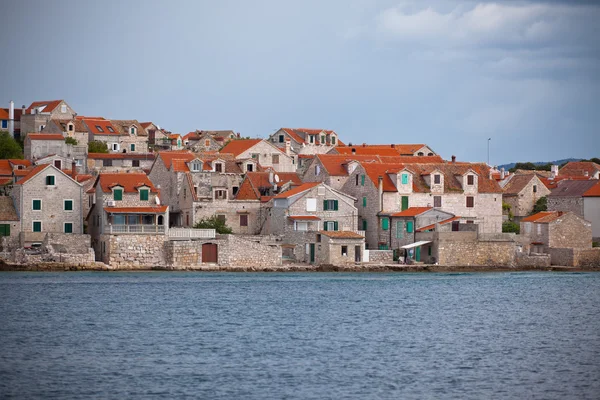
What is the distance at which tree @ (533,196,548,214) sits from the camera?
94625 millimetres

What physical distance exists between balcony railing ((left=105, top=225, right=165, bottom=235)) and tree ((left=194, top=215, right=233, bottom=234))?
5.34 m

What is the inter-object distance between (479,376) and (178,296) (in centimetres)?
2496

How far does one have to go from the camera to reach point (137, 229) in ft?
224

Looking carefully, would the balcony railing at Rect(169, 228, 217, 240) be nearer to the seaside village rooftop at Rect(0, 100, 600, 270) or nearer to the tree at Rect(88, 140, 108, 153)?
the seaside village rooftop at Rect(0, 100, 600, 270)

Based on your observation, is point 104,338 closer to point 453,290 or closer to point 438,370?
point 438,370

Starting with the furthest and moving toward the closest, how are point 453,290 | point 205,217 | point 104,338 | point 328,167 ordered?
point 328,167 → point 205,217 → point 453,290 → point 104,338

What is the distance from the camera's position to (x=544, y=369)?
124 ft

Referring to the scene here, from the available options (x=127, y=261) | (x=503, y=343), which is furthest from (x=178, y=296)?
(x=503, y=343)

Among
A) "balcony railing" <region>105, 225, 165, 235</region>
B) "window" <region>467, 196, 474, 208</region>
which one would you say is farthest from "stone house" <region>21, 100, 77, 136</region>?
"window" <region>467, 196, 474, 208</region>

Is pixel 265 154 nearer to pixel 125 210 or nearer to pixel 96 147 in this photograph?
pixel 96 147

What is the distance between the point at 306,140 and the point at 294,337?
72.2 metres

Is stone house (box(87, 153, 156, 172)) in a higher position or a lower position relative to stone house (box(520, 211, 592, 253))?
higher

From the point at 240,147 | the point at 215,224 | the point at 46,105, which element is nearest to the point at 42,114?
the point at 46,105

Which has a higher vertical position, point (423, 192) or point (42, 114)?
point (42, 114)
